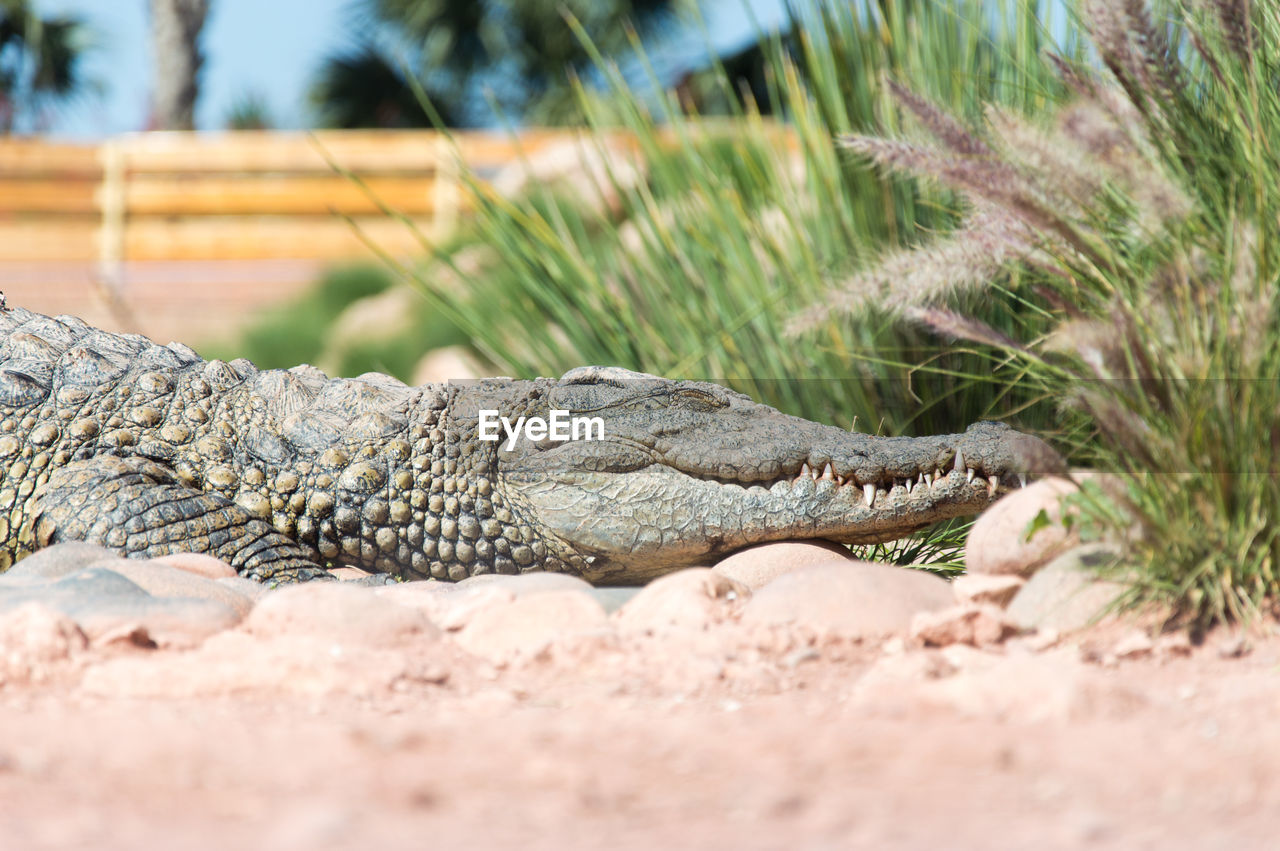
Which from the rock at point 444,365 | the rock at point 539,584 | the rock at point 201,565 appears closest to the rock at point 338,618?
the rock at point 539,584

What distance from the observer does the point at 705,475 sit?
9.70 feet

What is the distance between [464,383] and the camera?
10.8 ft

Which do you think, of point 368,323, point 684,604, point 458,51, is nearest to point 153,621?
point 684,604

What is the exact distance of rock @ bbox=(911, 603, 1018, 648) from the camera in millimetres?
1924

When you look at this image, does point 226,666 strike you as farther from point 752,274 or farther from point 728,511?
point 752,274

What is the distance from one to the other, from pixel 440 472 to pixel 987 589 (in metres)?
1.58

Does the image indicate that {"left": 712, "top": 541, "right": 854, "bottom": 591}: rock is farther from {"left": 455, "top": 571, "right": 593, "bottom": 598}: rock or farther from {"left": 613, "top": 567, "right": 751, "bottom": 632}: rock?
{"left": 455, "top": 571, "right": 593, "bottom": 598}: rock

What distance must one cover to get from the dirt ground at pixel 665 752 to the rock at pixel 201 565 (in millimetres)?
694

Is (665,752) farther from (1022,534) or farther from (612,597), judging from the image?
(1022,534)

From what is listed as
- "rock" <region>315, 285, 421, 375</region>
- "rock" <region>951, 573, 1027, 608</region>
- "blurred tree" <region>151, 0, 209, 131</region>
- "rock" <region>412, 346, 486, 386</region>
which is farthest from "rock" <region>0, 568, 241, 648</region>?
"blurred tree" <region>151, 0, 209, 131</region>

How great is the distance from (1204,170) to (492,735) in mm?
1840

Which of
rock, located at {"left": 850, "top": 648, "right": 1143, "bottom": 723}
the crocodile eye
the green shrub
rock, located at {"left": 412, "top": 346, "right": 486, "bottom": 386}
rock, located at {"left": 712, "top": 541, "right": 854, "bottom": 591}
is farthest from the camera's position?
rock, located at {"left": 412, "top": 346, "right": 486, "bottom": 386}

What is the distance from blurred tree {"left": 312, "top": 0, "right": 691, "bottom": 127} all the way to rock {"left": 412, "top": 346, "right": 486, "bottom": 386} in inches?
293

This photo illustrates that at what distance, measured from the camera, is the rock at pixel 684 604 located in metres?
2.06
